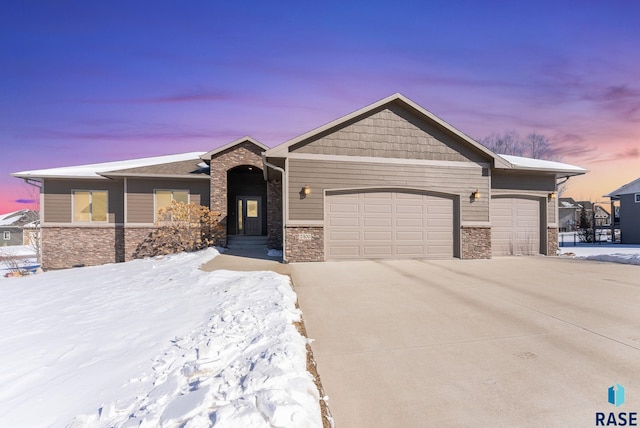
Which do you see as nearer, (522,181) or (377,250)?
(377,250)

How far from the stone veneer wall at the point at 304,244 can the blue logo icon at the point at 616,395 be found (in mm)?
6950

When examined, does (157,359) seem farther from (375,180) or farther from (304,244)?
(375,180)

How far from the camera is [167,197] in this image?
42.2 ft

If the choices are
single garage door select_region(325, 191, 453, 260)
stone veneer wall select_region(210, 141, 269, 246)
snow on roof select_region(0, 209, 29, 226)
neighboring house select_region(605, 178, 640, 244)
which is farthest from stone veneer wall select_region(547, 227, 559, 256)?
snow on roof select_region(0, 209, 29, 226)

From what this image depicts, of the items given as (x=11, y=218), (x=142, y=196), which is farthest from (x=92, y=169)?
(x=11, y=218)

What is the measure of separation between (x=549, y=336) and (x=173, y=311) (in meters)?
5.12

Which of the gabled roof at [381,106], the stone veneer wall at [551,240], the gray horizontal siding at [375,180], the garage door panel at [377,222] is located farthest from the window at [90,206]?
the stone veneer wall at [551,240]

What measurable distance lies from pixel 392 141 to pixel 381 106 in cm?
118

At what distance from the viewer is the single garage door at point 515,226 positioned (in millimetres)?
11125

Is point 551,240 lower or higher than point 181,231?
lower

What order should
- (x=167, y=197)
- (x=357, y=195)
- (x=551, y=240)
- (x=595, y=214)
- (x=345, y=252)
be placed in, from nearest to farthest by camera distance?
A: 1. (x=345, y=252)
2. (x=357, y=195)
3. (x=551, y=240)
4. (x=167, y=197)
5. (x=595, y=214)

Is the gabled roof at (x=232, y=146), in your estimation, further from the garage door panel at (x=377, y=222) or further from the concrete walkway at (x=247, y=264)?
the garage door panel at (x=377, y=222)

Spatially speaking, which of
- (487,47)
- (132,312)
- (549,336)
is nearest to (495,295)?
(549,336)

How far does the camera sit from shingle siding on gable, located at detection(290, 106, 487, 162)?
9203mm
